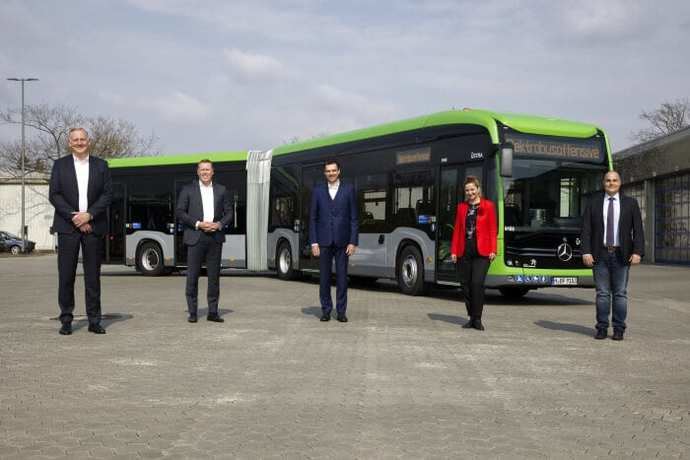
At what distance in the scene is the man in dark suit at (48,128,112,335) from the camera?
8.55 metres

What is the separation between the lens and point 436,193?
1459 centimetres

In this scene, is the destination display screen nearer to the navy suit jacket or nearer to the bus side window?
the bus side window

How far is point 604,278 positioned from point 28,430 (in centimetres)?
627

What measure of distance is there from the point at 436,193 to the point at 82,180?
7263 millimetres

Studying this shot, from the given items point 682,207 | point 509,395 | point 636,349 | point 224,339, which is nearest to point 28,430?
point 509,395

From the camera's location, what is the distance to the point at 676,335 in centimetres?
968

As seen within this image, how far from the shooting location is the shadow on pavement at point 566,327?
32.3 ft

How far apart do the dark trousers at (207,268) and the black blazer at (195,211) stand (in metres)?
0.08

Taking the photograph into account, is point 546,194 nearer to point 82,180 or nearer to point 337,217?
point 337,217

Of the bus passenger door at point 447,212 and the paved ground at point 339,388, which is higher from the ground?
the bus passenger door at point 447,212

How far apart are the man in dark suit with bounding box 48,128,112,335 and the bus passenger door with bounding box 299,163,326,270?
9.86m

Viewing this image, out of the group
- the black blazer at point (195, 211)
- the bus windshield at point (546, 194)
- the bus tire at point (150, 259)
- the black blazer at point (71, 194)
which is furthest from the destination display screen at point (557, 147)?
the bus tire at point (150, 259)

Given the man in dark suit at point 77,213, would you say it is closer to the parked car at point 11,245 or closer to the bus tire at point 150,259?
the bus tire at point 150,259

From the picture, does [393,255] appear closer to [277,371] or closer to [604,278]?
[604,278]
